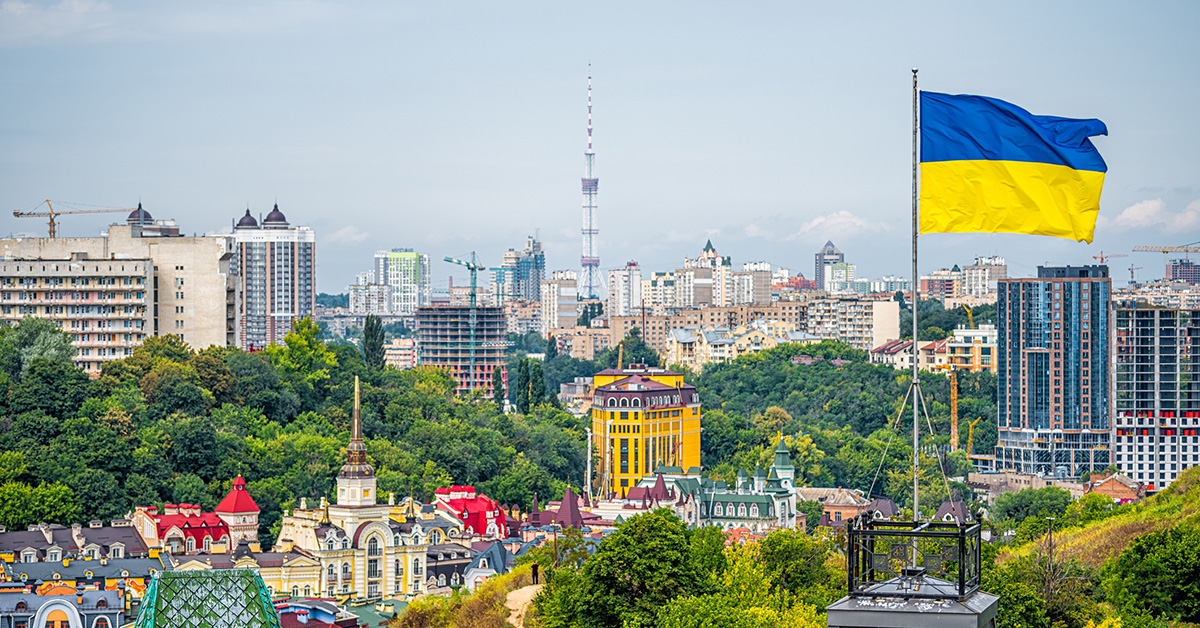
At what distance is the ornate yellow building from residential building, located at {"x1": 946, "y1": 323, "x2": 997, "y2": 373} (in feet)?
162

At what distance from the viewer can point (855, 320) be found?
120 m

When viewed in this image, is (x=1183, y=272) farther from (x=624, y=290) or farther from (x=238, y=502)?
(x=238, y=502)

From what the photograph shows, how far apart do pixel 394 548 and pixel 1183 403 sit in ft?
134

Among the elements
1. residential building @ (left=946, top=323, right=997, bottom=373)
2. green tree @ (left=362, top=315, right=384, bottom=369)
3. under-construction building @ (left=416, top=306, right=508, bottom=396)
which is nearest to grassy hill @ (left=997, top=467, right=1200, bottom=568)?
green tree @ (left=362, top=315, right=384, bottom=369)

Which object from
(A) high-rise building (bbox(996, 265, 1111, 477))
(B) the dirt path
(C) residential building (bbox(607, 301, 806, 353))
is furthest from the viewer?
(C) residential building (bbox(607, 301, 806, 353))

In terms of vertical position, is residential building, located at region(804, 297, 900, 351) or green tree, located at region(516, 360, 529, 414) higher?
residential building, located at region(804, 297, 900, 351)

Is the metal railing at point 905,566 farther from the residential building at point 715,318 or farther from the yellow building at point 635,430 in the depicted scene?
the residential building at point 715,318

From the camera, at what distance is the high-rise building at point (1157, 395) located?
70.4 metres

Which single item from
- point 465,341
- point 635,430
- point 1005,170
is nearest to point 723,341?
point 465,341

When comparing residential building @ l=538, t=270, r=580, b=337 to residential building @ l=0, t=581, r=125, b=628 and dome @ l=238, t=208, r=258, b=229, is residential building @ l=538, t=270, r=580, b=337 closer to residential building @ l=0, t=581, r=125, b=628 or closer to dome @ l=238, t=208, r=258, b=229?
dome @ l=238, t=208, r=258, b=229

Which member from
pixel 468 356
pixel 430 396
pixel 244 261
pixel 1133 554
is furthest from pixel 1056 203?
pixel 244 261

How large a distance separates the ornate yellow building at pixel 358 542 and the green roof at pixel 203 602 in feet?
77.9

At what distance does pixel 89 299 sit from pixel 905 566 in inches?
2025

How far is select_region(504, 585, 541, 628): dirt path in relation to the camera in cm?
2641
